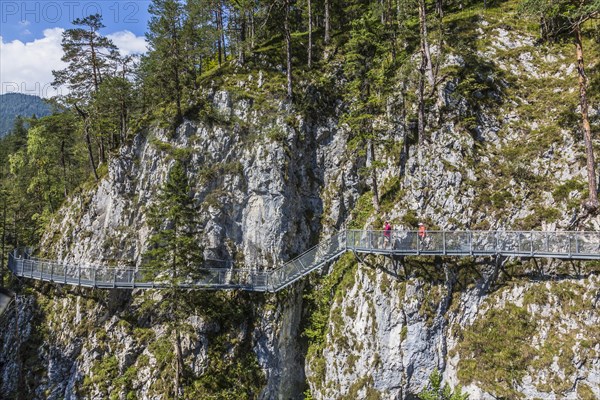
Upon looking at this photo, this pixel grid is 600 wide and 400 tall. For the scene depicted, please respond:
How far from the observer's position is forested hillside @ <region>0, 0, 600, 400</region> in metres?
18.6

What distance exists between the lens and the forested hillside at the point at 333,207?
60.9ft

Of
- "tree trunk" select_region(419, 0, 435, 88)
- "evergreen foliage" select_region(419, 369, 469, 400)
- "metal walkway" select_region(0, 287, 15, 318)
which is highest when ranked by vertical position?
"tree trunk" select_region(419, 0, 435, 88)

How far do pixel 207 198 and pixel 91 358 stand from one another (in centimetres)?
1270

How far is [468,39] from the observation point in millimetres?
28078

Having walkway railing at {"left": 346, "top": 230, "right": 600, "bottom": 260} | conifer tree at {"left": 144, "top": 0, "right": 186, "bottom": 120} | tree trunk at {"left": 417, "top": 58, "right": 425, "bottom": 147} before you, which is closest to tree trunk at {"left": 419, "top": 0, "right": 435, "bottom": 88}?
tree trunk at {"left": 417, "top": 58, "right": 425, "bottom": 147}

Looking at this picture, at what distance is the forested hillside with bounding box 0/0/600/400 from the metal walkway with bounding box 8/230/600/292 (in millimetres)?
1244

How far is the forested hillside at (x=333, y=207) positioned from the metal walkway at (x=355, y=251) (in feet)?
4.08

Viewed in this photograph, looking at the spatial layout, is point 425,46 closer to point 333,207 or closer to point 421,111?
point 421,111

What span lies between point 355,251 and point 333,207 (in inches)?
243

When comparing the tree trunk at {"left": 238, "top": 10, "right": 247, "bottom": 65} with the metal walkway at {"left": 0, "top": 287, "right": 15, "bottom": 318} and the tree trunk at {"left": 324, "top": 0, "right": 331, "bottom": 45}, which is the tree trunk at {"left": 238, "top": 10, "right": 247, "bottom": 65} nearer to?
the tree trunk at {"left": 324, "top": 0, "right": 331, "bottom": 45}

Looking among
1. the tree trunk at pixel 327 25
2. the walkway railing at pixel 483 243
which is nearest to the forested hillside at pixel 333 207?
the tree trunk at pixel 327 25

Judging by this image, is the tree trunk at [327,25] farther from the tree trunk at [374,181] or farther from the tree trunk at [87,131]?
the tree trunk at [87,131]

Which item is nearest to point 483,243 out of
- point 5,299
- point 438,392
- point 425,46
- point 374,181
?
point 374,181

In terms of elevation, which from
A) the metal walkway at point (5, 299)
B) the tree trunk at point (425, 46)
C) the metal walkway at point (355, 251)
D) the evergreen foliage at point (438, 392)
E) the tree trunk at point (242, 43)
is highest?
the tree trunk at point (242, 43)
